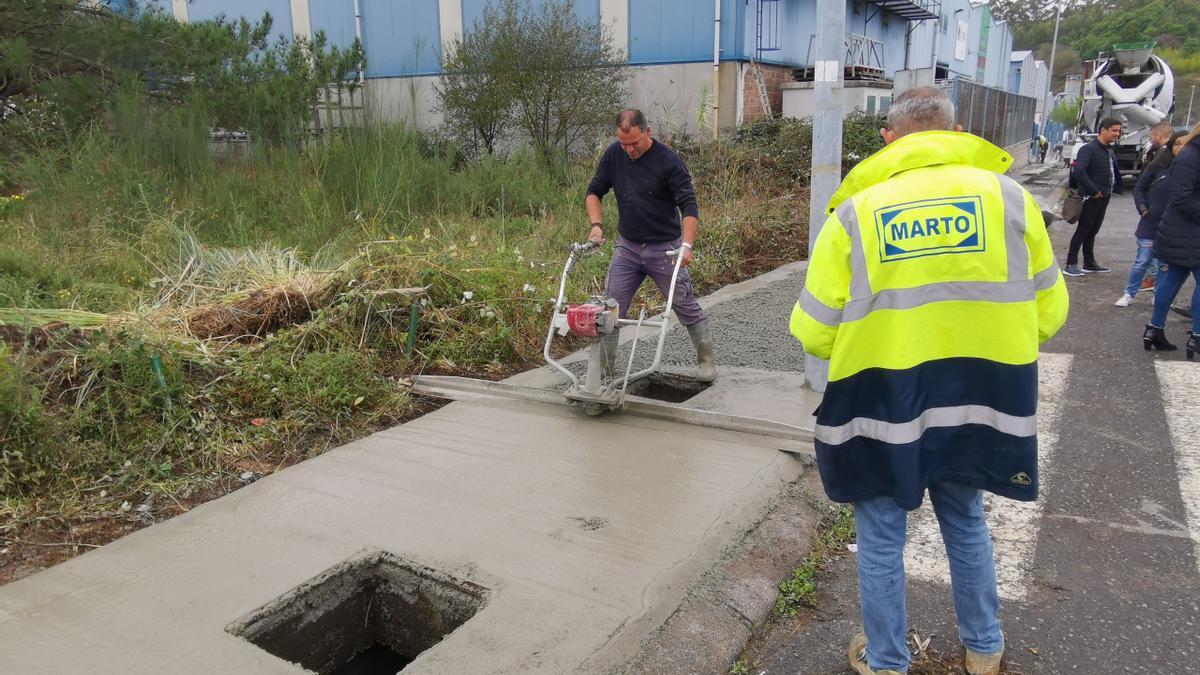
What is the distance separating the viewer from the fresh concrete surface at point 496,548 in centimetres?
277

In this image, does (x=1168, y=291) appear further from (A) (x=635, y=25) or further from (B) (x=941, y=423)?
(A) (x=635, y=25)

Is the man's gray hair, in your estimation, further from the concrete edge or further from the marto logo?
the concrete edge

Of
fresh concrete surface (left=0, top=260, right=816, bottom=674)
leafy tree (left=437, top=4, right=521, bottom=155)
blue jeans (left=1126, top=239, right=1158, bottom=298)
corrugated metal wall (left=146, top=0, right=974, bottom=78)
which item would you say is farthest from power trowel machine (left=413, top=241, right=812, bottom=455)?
corrugated metal wall (left=146, top=0, right=974, bottom=78)

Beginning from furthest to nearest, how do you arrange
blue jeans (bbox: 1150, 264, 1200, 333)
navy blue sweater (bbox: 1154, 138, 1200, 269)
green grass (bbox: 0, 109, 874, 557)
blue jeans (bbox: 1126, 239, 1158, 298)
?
blue jeans (bbox: 1126, 239, 1158, 298) < blue jeans (bbox: 1150, 264, 1200, 333) < navy blue sweater (bbox: 1154, 138, 1200, 269) < green grass (bbox: 0, 109, 874, 557)

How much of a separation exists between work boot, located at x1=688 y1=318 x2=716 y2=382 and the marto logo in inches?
124

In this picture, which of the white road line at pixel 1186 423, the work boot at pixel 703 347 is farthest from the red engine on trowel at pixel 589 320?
the white road line at pixel 1186 423

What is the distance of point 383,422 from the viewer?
503 centimetres

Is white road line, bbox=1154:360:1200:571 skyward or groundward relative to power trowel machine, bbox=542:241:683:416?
groundward

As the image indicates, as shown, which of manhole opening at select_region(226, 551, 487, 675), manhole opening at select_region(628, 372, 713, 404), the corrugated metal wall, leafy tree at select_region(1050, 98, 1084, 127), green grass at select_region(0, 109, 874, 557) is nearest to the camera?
manhole opening at select_region(226, 551, 487, 675)

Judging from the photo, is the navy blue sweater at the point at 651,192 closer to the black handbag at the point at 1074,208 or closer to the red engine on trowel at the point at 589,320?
the red engine on trowel at the point at 589,320

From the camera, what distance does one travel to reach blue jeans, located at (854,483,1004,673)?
101 inches

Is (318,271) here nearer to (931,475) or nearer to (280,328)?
(280,328)

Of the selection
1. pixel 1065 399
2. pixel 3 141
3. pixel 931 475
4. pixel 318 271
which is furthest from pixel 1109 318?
pixel 3 141

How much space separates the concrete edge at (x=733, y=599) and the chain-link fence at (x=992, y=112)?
1628cm
